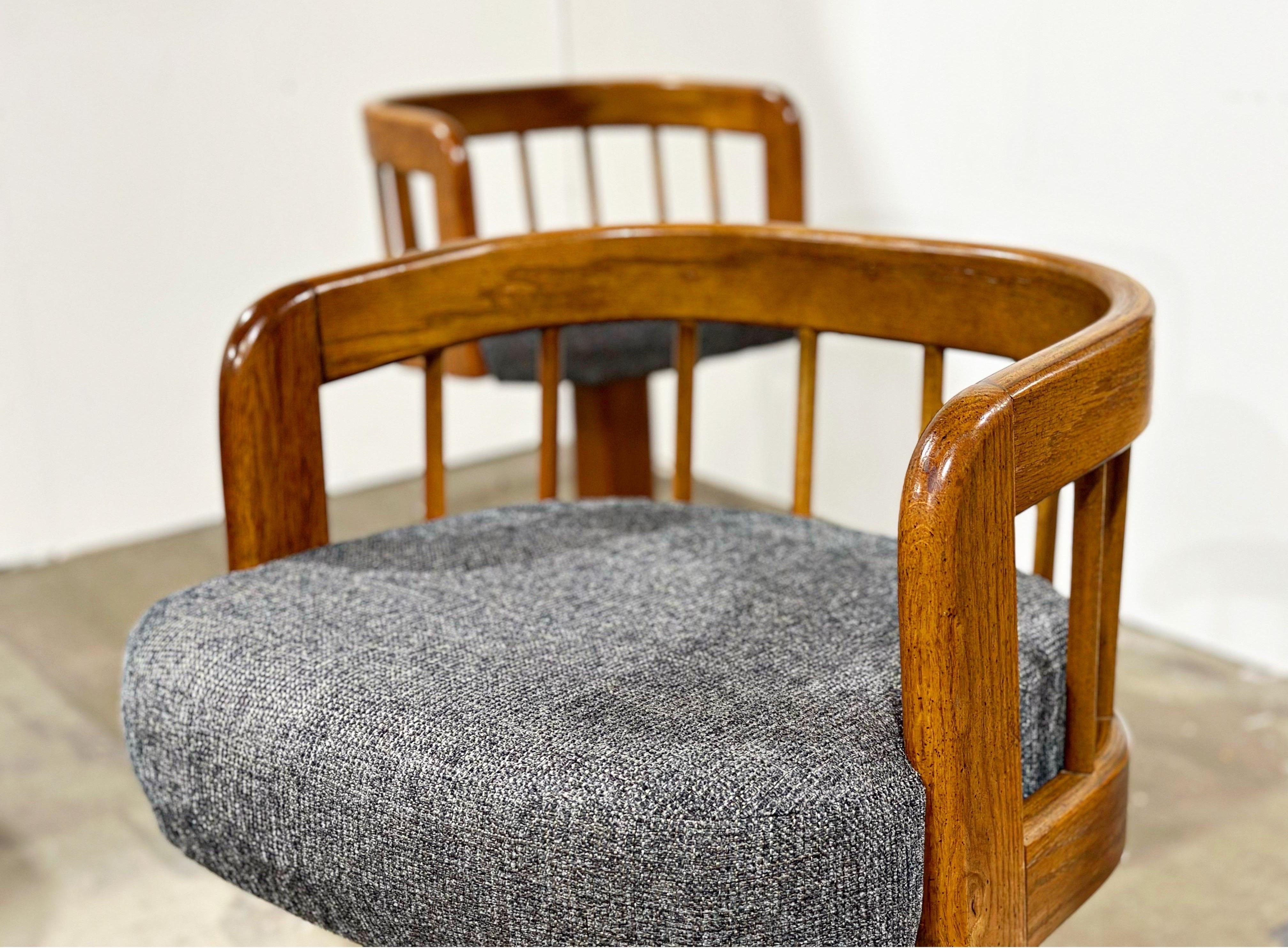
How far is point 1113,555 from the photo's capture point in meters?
0.78

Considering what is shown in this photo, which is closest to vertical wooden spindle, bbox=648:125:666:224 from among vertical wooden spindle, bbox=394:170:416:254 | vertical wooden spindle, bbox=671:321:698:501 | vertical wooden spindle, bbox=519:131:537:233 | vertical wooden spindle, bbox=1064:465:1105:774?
vertical wooden spindle, bbox=519:131:537:233

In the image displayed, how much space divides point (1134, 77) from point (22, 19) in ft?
5.44

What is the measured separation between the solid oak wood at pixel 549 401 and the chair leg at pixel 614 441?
2.59 ft

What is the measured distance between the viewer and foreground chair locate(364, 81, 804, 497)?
1.61 meters

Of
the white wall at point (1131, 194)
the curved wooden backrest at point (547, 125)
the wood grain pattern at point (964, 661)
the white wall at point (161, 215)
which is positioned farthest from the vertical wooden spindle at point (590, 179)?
the wood grain pattern at point (964, 661)

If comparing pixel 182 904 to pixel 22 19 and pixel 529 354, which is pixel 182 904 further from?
pixel 22 19

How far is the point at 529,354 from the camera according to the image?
63.0 inches

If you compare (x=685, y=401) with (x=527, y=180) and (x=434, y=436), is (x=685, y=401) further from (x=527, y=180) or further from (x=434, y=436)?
(x=527, y=180)

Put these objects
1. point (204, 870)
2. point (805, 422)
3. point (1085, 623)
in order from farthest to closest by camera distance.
→ point (204, 870) < point (805, 422) < point (1085, 623)

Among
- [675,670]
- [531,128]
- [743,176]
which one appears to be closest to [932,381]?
[675,670]

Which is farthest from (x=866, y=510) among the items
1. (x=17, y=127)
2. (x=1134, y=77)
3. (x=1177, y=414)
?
(x=17, y=127)

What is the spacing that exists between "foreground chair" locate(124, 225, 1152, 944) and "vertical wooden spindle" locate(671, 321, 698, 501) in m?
0.01

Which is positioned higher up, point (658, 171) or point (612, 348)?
point (658, 171)

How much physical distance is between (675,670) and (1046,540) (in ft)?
0.96
